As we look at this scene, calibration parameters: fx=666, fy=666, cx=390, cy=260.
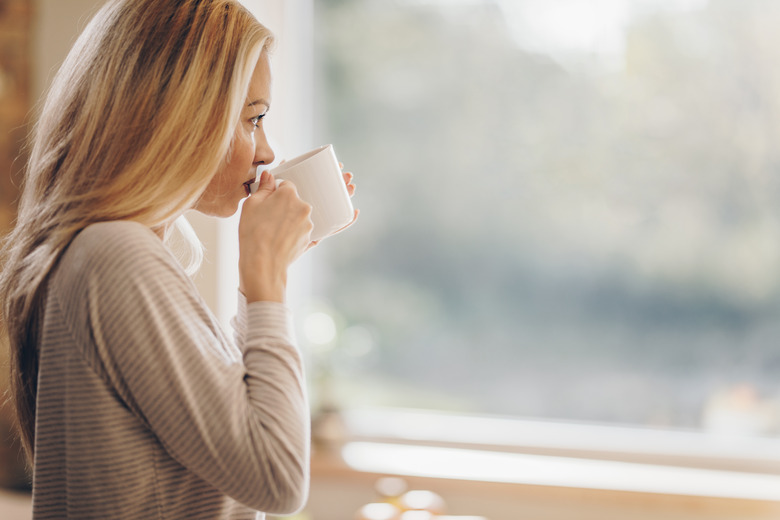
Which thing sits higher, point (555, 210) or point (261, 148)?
point (555, 210)

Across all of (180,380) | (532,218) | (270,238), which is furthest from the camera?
(532,218)

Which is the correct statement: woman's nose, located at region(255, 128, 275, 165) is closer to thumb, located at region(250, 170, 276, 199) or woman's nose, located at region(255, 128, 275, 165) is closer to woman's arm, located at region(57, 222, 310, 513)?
thumb, located at region(250, 170, 276, 199)

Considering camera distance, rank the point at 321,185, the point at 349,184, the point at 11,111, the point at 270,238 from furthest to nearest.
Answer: the point at 11,111, the point at 349,184, the point at 321,185, the point at 270,238

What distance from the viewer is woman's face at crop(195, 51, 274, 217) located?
720 millimetres

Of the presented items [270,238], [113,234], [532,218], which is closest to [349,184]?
[270,238]

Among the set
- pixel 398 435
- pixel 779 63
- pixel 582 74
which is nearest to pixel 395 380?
pixel 398 435

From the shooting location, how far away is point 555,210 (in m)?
1.71

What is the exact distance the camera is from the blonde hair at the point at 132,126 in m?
0.62

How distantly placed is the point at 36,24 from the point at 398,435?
1.37 meters

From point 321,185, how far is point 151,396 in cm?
33

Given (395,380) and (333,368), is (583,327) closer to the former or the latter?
(395,380)

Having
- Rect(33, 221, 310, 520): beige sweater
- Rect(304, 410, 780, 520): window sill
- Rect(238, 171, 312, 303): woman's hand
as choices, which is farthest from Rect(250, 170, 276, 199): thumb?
Rect(304, 410, 780, 520): window sill

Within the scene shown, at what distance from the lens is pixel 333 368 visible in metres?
1.81

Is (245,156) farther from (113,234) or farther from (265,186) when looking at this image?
(113,234)
